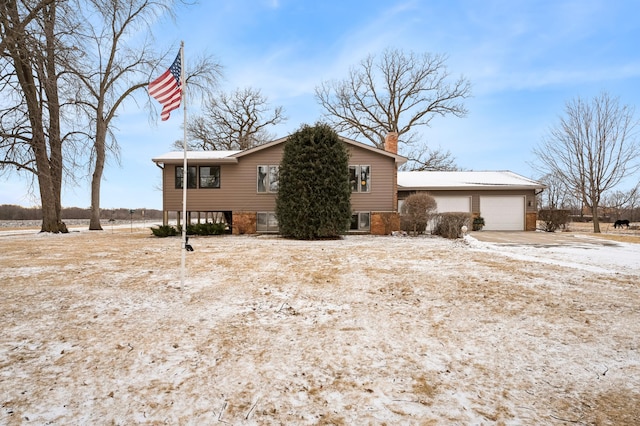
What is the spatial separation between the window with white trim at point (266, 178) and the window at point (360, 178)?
13.1 feet

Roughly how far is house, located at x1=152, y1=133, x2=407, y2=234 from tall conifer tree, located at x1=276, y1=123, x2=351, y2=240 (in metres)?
3.01

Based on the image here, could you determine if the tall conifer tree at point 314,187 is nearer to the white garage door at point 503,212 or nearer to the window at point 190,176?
the window at point 190,176

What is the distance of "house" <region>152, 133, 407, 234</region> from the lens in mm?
15859

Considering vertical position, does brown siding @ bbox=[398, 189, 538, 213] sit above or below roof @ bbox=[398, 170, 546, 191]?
below

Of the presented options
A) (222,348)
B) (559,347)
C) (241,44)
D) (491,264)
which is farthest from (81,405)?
(241,44)

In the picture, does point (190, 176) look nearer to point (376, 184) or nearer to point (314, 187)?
point (314, 187)

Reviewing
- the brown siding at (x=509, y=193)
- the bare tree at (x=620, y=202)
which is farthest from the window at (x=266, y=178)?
the bare tree at (x=620, y=202)

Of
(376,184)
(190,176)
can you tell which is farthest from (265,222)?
(376,184)

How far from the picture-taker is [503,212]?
18.4m

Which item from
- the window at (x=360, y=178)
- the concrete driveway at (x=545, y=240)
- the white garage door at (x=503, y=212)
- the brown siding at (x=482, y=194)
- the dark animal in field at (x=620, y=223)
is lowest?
the concrete driveway at (x=545, y=240)

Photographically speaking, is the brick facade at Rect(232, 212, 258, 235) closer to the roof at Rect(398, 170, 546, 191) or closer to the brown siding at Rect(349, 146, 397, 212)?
the brown siding at Rect(349, 146, 397, 212)

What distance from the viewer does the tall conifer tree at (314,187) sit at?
12383 mm

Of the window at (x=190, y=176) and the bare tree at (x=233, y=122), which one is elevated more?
the bare tree at (x=233, y=122)

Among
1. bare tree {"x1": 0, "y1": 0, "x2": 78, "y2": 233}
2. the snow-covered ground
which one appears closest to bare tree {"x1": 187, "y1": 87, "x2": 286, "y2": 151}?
bare tree {"x1": 0, "y1": 0, "x2": 78, "y2": 233}
